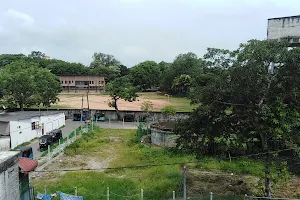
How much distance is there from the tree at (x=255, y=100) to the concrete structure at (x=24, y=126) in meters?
15.6

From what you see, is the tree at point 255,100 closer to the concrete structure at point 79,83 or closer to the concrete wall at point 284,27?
the concrete wall at point 284,27

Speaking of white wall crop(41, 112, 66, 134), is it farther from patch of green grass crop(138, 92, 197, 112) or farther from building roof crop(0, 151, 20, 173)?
building roof crop(0, 151, 20, 173)

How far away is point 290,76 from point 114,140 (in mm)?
19512

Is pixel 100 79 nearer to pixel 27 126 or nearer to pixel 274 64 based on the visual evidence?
pixel 27 126

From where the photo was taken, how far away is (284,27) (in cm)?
3338

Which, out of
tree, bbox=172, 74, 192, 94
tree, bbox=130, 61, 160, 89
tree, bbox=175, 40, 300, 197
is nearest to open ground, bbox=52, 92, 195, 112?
tree, bbox=172, 74, 192, 94

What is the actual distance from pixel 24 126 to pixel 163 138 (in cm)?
1294

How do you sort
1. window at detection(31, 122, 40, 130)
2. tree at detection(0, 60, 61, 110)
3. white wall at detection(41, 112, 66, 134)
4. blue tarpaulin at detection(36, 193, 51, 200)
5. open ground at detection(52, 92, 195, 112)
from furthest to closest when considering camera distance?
open ground at detection(52, 92, 195, 112) < tree at detection(0, 60, 61, 110) < white wall at detection(41, 112, 66, 134) < window at detection(31, 122, 40, 130) < blue tarpaulin at detection(36, 193, 51, 200)

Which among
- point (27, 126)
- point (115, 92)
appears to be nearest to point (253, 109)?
point (27, 126)

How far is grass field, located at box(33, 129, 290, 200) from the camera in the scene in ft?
52.3

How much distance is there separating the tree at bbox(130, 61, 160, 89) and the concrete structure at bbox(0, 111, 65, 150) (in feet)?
179

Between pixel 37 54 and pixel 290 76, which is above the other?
pixel 37 54

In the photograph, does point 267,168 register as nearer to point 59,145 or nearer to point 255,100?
point 255,100

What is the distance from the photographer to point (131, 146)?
1064 inches
